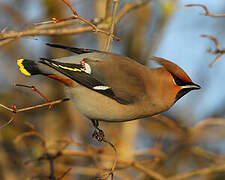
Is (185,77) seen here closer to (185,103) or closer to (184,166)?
(184,166)

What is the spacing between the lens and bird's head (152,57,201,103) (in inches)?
125

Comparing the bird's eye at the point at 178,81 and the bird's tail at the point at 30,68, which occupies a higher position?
the bird's eye at the point at 178,81

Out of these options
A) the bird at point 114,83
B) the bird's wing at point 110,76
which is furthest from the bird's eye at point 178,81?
the bird's wing at point 110,76

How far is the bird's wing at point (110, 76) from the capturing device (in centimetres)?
318

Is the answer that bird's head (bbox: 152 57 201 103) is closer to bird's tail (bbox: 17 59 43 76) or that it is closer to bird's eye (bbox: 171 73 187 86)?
bird's eye (bbox: 171 73 187 86)

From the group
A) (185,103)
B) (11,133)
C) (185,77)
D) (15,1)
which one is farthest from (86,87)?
(185,103)

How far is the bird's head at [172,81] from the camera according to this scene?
125 inches

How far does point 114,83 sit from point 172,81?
19.7 inches

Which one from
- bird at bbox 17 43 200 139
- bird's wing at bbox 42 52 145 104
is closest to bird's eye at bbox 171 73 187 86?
bird at bbox 17 43 200 139

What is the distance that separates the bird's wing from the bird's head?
0.64 ft

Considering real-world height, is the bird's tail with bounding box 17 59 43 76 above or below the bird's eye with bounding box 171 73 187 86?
below

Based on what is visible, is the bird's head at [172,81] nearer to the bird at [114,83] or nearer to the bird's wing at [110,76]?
the bird at [114,83]

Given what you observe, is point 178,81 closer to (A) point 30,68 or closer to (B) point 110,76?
(B) point 110,76

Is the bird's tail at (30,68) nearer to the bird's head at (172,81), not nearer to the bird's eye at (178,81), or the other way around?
the bird's head at (172,81)
